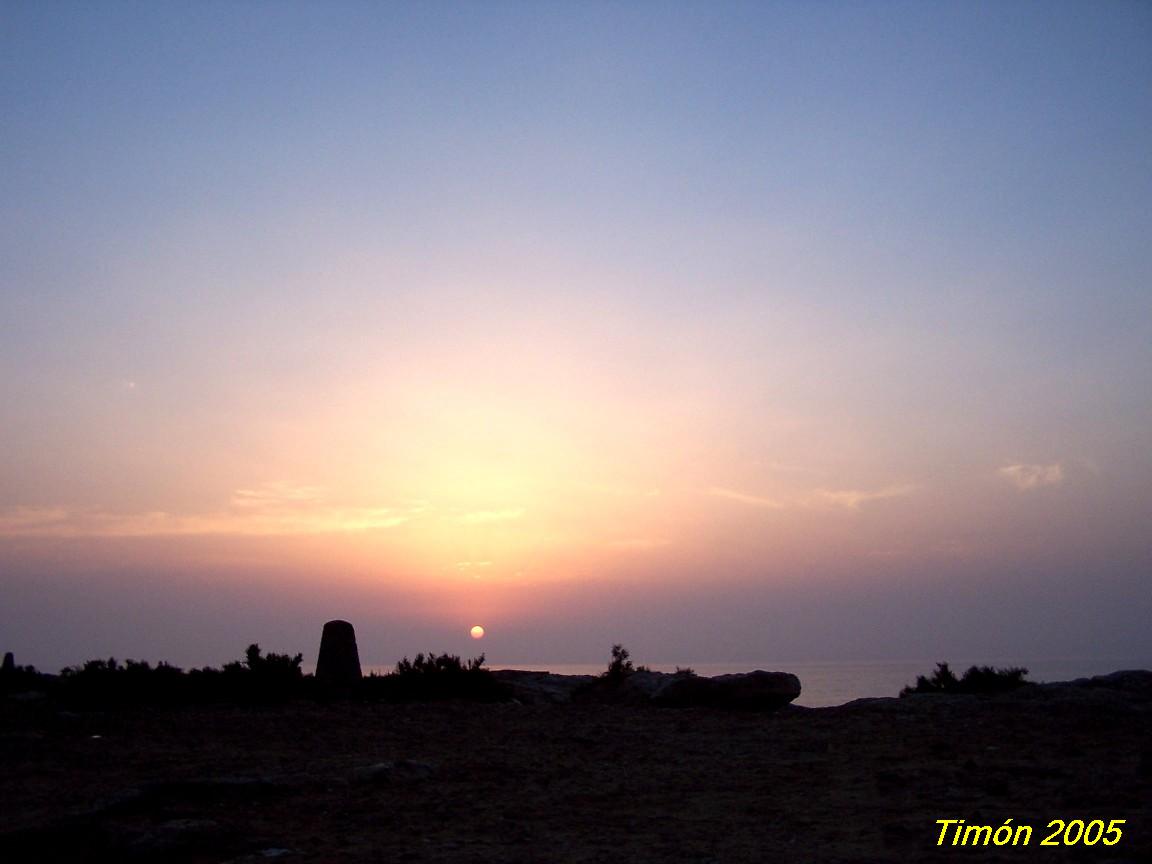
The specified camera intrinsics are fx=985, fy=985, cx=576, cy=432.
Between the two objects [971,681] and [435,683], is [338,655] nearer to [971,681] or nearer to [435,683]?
[435,683]

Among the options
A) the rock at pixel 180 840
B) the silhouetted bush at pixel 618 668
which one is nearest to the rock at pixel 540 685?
the silhouetted bush at pixel 618 668

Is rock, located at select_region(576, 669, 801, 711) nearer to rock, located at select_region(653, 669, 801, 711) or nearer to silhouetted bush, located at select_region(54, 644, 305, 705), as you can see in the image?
rock, located at select_region(653, 669, 801, 711)

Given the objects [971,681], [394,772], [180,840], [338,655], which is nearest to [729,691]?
[971,681]

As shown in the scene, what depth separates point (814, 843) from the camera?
7.35m

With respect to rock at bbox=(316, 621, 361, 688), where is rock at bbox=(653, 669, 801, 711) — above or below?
below

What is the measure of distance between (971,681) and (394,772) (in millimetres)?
12141

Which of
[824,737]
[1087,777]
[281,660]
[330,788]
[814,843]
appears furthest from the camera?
[281,660]

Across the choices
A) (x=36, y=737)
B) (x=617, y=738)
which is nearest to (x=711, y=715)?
(x=617, y=738)

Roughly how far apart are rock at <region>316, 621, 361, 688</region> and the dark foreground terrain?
5589 millimetres

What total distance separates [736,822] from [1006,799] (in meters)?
2.32

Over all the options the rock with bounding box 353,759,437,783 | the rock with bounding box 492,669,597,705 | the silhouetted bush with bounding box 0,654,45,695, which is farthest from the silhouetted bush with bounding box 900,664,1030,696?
the silhouetted bush with bounding box 0,654,45,695

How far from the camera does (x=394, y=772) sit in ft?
33.4

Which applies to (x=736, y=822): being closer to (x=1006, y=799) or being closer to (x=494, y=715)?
(x=1006, y=799)

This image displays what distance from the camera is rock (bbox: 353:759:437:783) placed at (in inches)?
391
